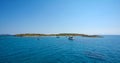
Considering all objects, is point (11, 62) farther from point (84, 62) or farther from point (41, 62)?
point (84, 62)

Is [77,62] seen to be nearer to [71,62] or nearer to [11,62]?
[71,62]

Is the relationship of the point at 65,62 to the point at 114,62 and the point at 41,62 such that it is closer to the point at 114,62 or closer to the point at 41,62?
the point at 41,62

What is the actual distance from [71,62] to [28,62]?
25.4 ft

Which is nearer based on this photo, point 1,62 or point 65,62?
point 1,62

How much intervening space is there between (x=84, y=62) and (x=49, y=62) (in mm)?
6486

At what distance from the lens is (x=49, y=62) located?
21.2 metres

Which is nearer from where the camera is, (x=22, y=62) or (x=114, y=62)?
(x=22, y=62)

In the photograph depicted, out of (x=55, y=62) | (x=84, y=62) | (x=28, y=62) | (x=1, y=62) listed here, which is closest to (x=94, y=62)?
(x=84, y=62)

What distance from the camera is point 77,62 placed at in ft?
71.6

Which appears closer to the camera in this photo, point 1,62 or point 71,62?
point 1,62

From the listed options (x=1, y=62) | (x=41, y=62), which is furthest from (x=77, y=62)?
(x=1, y=62)

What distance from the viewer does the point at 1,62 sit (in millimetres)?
20250

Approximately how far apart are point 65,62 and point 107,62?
7.83 metres

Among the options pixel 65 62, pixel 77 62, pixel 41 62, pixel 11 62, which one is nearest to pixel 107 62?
pixel 77 62
